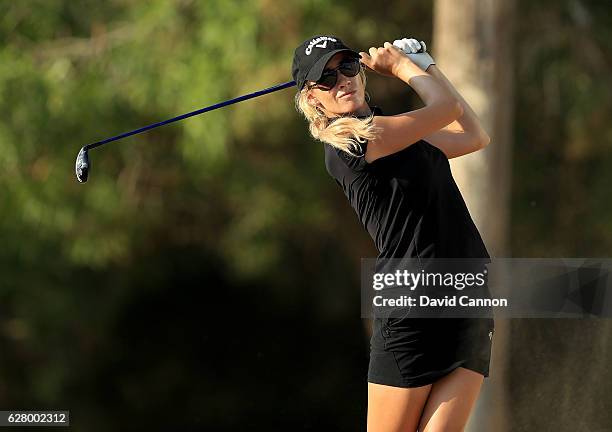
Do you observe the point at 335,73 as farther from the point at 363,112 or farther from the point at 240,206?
the point at 240,206

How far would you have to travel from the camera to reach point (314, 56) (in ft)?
10.8

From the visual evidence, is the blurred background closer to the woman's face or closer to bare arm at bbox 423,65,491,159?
bare arm at bbox 423,65,491,159

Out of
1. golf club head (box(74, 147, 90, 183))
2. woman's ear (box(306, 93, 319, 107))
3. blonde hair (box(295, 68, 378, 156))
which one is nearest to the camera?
blonde hair (box(295, 68, 378, 156))

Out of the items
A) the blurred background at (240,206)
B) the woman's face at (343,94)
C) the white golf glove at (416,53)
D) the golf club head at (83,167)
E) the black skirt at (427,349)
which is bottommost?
the black skirt at (427,349)

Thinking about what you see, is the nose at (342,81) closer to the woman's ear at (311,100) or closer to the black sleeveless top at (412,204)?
the woman's ear at (311,100)

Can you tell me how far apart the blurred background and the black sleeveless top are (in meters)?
2.43

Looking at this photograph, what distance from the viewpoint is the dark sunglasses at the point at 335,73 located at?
325cm

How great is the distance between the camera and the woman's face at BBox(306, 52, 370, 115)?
326 centimetres

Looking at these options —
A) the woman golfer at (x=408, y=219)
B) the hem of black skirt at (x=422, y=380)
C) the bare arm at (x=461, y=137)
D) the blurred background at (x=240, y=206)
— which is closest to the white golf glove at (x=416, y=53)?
the bare arm at (x=461, y=137)

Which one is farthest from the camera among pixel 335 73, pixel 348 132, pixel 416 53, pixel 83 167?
pixel 83 167

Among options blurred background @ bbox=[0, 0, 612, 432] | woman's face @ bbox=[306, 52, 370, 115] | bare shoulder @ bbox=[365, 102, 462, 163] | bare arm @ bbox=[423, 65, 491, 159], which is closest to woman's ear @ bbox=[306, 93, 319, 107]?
woman's face @ bbox=[306, 52, 370, 115]

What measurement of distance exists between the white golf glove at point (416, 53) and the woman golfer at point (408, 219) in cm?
18

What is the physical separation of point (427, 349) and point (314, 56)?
90 centimetres

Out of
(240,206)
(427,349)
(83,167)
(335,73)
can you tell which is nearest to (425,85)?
(335,73)
